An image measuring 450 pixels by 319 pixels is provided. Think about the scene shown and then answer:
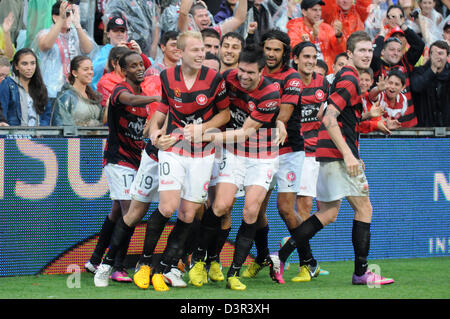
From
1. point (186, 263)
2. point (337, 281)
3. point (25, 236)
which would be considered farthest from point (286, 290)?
point (25, 236)

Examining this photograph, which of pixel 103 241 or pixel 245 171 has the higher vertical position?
pixel 245 171

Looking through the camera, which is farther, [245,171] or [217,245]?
[217,245]

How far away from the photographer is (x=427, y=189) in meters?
9.55

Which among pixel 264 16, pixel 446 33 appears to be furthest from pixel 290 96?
pixel 446 33

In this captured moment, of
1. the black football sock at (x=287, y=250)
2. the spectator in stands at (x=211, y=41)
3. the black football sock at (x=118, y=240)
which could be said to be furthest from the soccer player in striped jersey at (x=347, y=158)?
the spectator in stands at (x=211, y=41)

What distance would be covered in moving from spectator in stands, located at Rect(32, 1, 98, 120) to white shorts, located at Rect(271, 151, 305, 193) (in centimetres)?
335

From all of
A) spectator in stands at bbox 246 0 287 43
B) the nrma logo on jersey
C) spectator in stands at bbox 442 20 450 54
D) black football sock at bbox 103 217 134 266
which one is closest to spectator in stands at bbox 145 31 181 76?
spectator in stands at bbox 246 0 287 43

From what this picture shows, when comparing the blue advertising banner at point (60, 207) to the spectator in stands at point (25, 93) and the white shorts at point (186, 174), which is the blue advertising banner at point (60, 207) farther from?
the white shorts at point (186, 174)

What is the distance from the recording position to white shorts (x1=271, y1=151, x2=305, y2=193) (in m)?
7.54

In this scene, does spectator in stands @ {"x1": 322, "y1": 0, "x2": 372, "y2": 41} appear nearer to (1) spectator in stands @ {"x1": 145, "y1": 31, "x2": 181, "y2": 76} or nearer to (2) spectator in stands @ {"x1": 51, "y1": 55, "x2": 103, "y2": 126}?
(1) spectator in stands @ {"x1": 145, "y1": 31, "x2": 181, "y2": 76}

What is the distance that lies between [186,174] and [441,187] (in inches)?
169

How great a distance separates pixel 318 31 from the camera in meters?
11.2

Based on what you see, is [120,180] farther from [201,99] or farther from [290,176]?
[290,176]

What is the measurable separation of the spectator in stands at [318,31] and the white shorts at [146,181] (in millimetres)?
4566
